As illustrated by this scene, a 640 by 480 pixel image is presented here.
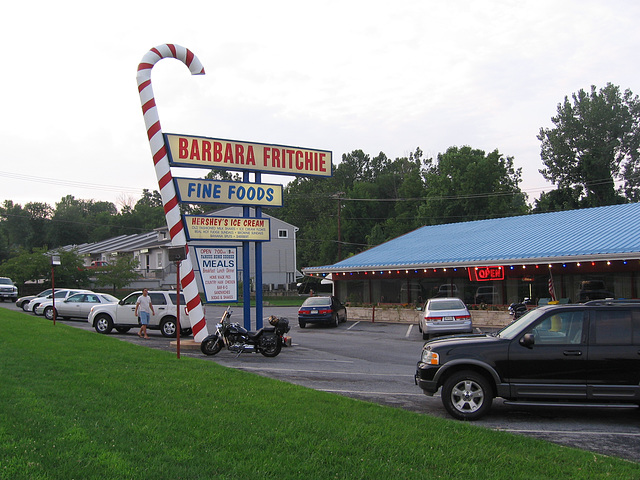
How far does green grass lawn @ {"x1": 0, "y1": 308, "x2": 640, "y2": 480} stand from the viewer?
5.41m

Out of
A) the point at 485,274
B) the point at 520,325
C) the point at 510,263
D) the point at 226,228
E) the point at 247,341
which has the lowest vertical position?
the point at 247,341

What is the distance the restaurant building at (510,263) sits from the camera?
84.5ft

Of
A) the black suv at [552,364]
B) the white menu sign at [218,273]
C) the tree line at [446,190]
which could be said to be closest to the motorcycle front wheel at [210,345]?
the white menu sign at [218,273]

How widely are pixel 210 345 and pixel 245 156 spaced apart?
6976mm

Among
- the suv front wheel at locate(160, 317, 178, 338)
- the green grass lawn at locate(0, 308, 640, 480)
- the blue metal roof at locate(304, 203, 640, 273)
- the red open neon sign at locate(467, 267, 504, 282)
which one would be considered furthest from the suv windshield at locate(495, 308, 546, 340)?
the red open neon sign at locate(467, 267, 504, 282)

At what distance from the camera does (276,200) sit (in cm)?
2078

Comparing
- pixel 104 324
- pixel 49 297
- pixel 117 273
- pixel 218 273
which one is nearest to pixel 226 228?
pixel 218 273

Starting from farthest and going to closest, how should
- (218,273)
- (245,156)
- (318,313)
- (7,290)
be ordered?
(7,290) < (318,313) < (245,156) < (218,273)


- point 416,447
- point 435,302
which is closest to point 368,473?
point 416,447

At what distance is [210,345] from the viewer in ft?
53.3

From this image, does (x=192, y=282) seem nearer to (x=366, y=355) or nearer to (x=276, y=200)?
(x=276, y=200)

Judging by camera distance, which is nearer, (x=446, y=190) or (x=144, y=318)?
(x=144, y=318)

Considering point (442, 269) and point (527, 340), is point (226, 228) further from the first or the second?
point (442, 269)

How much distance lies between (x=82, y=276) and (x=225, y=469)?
158 ft
